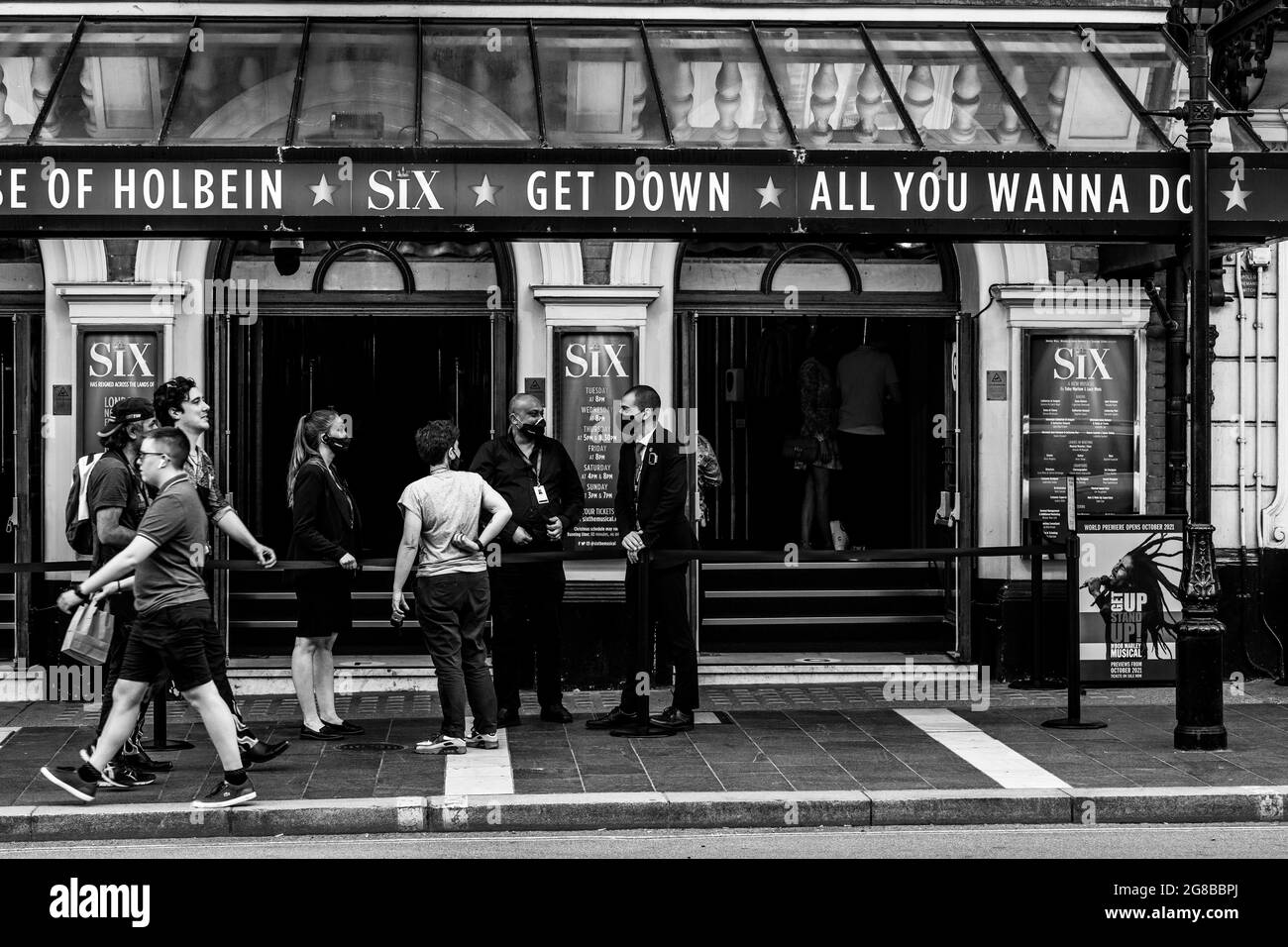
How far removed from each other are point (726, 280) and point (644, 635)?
355 centimetres

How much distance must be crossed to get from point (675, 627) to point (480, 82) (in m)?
4.20

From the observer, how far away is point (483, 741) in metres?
9.39

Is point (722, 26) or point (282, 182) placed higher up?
point (722, 26)

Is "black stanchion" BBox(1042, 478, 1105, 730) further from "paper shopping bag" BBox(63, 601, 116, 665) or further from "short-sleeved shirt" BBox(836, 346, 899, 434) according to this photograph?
"paper shopping bag" BBox(63, 601, 116, 665)

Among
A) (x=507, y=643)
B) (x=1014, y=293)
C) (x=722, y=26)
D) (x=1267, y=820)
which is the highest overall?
(x=722, y=26)

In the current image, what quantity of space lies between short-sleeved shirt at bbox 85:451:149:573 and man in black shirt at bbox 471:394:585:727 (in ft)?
7.44

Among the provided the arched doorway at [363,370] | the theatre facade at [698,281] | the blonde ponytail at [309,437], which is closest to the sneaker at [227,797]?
the blonde ponytail at [309,437]

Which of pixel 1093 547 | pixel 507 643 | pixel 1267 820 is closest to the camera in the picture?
pixel 1267 820

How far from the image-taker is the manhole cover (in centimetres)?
938

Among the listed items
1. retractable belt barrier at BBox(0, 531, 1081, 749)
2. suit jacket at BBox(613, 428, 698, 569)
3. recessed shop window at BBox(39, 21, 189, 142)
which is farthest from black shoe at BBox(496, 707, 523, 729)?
recessed shop window at BBox(39, 21, 189, 142)

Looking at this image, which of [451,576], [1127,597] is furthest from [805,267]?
[451,576]

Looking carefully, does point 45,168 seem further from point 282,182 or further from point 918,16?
point 918,16

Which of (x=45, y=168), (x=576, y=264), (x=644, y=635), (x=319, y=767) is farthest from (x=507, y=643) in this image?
(x=45, y=168)

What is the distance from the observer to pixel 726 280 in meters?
12.4
